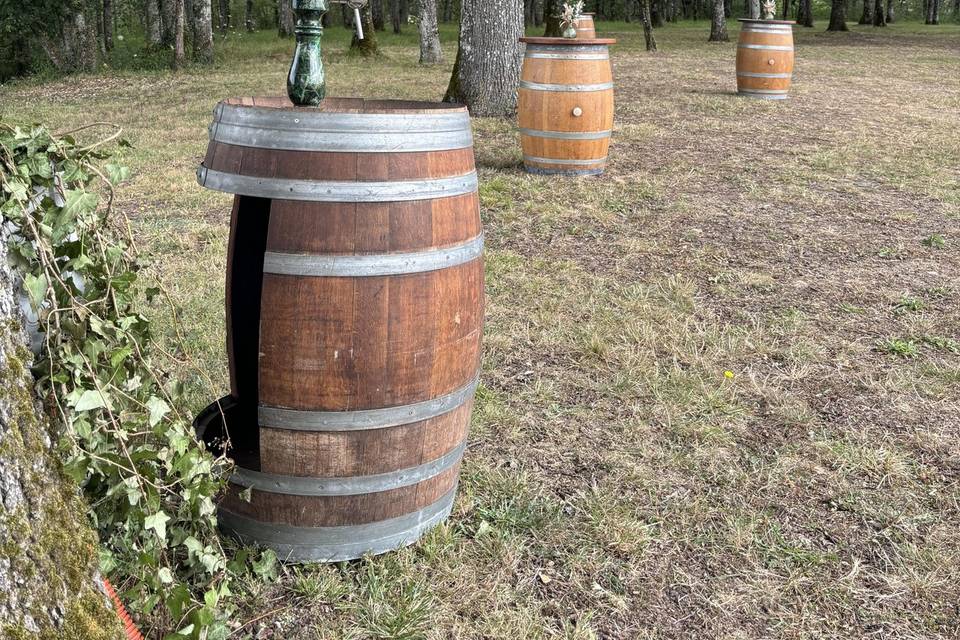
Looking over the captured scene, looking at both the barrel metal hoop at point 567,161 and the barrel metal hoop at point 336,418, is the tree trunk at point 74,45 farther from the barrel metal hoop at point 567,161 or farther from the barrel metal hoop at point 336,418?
the barrel metal hoop at point 336,418

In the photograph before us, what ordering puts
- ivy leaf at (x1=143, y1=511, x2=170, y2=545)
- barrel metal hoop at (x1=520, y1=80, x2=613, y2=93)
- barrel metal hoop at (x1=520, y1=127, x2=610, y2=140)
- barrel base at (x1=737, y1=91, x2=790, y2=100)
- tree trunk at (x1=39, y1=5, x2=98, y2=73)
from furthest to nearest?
tree trunk at (x1=39, y1=5, x2=98, y2=73)
barrel base at (x1=737, y1=91, x2=790, y2=100)
barrel metal hoop at (x1=520, y1=127, x2=610, y2=140)
barrel metal hoop at (x1=520, y1=80, x2=613, y2=93)
ivy leaf at (x1=143, y1=511, x2=170, y2=545)

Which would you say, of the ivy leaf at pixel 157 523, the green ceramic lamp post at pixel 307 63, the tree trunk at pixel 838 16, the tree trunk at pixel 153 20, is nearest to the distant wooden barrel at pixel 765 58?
the green ceramic lamp post at pixel 307 63

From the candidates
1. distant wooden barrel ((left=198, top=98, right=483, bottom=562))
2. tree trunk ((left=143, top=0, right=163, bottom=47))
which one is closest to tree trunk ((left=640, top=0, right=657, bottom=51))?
tree trunk ((left=143, top=0, right=163, bottom=47))

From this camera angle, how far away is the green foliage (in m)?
1.81

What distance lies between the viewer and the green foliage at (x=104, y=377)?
71.4 inches

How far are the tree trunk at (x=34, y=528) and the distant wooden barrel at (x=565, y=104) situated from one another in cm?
634

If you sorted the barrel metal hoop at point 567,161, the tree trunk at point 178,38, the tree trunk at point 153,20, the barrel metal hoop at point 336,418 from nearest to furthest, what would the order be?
the barrel metal hoop at point 336,418
the barrel metal hoop at point 567,161
the tree trunk at point 178,38
the tree trunk at point 153,20

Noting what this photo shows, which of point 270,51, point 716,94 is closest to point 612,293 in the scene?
point 716,94

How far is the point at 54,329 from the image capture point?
1.83 metres

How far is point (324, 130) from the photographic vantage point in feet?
7.46

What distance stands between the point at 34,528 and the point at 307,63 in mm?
1537

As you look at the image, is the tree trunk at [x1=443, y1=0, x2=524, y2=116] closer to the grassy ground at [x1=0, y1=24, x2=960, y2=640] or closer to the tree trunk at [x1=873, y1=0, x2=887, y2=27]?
the grassy ground at [x1=0, y1=24, x2=960, y2=640]

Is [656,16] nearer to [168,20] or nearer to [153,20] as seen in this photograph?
Result: [153,20]

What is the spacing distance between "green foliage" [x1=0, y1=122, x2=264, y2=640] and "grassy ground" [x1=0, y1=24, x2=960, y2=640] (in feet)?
1.41
